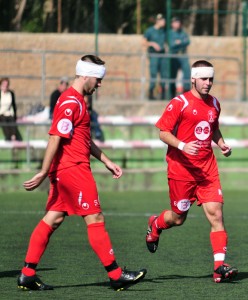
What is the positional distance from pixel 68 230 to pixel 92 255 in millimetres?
2599

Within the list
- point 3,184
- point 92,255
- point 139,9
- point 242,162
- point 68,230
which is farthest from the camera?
point 139,9

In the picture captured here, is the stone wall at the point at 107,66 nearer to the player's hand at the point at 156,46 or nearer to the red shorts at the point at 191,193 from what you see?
the player's hand at the point at 156,46

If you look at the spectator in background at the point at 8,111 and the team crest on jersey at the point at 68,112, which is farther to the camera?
the spectator in background at the point at 8,111

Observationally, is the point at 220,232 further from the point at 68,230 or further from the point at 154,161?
the point at 154,161

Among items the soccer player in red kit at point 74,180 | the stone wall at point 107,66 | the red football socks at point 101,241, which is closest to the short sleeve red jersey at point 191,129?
the soccer player in red kit at point 74,180

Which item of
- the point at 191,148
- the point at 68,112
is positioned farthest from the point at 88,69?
the point at 191,148

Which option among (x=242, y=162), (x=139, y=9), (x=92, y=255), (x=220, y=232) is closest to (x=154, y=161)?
(x=242, y=162)

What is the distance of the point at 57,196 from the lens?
925 centimetres

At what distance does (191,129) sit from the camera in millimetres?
10344

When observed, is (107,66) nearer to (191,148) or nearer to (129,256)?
(129,256)

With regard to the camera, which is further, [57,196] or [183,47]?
[183,47]

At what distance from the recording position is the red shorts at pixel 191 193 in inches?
407

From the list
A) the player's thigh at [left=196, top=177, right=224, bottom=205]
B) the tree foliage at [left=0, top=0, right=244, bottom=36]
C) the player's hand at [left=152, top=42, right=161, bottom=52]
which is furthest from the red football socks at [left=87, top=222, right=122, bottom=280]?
the player's hand at [left=152, top=42, right=161, bottom=52]

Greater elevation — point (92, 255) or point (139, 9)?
point (139, 9)
